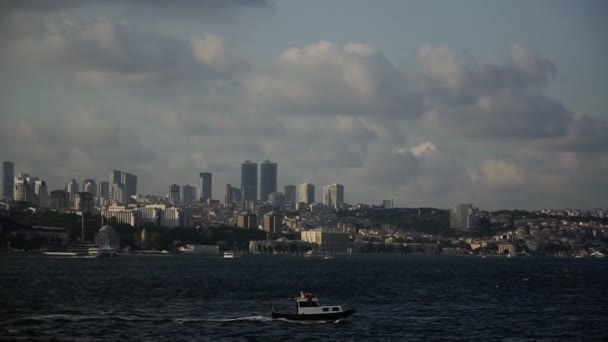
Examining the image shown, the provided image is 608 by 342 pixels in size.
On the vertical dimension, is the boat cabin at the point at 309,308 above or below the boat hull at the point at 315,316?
above

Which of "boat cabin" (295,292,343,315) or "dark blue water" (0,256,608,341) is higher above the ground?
"boat cabin" (295,292,343,315)

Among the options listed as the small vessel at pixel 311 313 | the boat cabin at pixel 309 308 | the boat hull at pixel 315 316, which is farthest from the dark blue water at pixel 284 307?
the boat cabin at pixel 309 308

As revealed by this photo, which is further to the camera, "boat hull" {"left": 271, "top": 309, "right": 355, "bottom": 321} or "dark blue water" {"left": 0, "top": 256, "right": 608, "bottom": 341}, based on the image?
"boat hull" {"left": 271, "top": 309, "right": 355, "bottom": 321}

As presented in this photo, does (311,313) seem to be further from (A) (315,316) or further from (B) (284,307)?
(B) (284,307)

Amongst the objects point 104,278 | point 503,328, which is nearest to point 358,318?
point 503,328

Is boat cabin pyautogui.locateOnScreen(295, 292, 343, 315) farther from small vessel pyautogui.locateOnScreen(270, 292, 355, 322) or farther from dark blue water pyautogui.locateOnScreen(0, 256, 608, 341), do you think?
dark blue water pyautogui.locateOnScreen(0, 256, 608, 341)

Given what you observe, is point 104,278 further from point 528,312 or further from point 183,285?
point 528,312

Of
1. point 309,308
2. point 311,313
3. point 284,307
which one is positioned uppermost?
point 309,308

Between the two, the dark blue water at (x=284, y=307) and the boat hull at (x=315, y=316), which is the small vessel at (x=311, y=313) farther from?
the dark blue water at (x=284, y=307)

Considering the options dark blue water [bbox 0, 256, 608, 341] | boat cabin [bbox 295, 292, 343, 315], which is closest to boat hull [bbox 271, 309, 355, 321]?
boat cabin [bbox 295, 292, 343, 315]

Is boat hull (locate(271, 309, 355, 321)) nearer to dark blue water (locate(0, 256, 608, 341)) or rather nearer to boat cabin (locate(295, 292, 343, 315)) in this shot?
boat cabin (locate(295, 292, 343, 315))

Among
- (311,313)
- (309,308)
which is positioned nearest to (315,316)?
(311,313)
